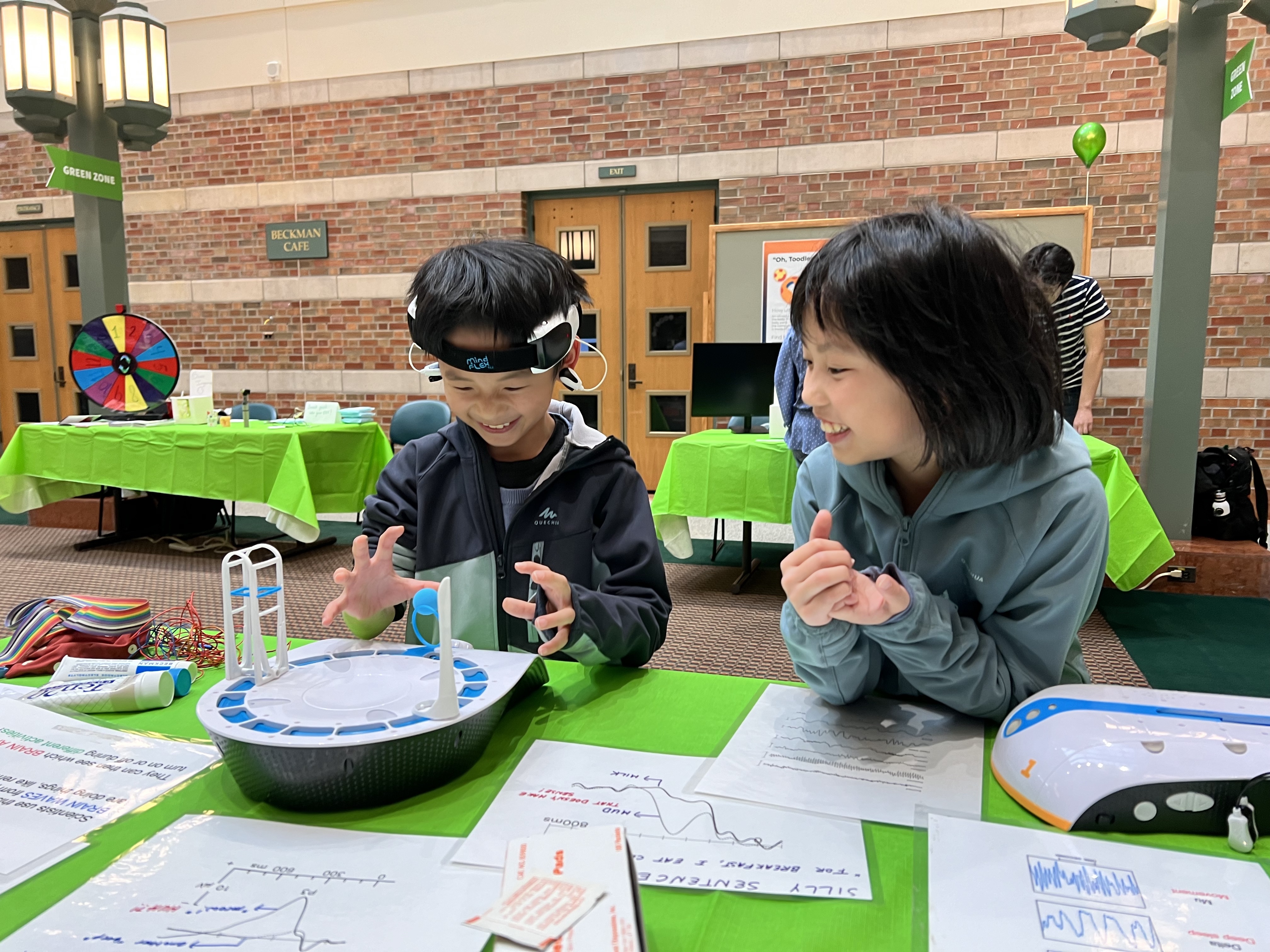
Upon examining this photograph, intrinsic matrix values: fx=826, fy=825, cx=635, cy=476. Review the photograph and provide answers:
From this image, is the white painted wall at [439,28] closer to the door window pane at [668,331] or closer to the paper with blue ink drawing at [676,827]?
the door window pane at [668,331]

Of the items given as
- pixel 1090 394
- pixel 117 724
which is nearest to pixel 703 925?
pixel 117 724

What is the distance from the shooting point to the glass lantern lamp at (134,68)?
522 centimetres

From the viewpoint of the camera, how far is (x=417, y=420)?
5195 millimetres

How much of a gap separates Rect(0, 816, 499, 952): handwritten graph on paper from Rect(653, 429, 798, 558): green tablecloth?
10.6 ft

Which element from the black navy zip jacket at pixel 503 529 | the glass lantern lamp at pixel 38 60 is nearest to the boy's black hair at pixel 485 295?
the black navy zip jacket at pixel 503 529

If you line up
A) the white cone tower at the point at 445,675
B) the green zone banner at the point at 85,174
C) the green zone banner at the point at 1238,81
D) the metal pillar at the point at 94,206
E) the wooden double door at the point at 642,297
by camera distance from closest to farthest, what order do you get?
the white cone tower at the point at 445,675 < the green zone banner at the point at 1238,81 < the green zone banner at the point at 85,174 < the metal pillar at the point at 94,206 < the wooden double door at the point at 642,297

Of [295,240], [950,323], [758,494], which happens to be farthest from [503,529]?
[295,240]

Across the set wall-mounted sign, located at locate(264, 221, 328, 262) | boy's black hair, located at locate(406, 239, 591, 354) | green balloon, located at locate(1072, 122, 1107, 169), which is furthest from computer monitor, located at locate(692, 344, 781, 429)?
wall-mounted sign, located at locate(264, 221, 328, 262)

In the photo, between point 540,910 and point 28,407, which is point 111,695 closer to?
point 540,910

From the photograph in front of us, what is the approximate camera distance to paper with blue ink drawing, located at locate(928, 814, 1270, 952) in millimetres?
571

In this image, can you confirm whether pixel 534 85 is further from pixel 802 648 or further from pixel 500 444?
pixel 802 648

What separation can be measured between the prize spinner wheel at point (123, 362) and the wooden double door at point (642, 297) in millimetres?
2960

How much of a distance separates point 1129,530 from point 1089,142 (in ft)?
9.89

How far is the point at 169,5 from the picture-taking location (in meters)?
7.48
